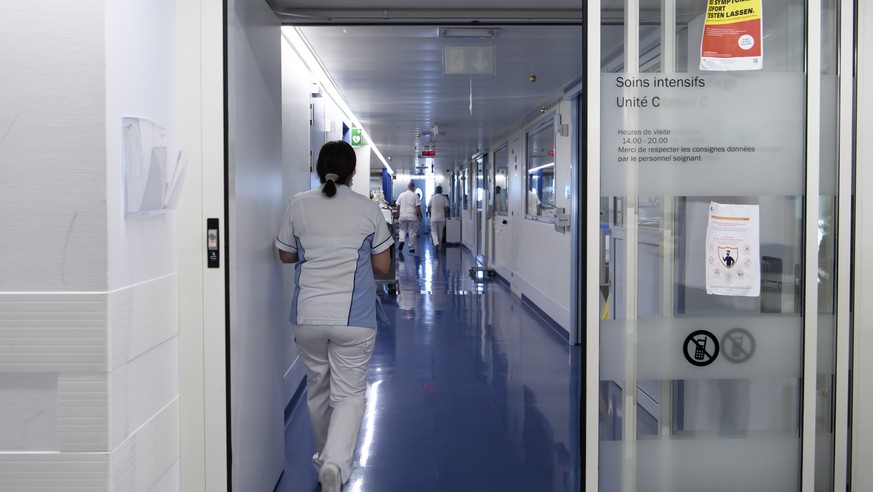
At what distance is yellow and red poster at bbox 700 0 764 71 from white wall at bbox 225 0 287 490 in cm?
176

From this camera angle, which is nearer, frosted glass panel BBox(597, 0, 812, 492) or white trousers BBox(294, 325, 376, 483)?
frosted glass panel BBox(597, 0, 812, 492)

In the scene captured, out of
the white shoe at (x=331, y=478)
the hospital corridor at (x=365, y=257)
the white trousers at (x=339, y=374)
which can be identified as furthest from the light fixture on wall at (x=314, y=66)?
the white shoe at (x=331, y=478)

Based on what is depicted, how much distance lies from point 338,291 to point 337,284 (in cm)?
3

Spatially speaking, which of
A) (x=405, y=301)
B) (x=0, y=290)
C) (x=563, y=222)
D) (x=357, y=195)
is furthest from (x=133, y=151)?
(x=405, y=301)

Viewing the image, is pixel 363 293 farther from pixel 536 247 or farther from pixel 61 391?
pixel 536 247

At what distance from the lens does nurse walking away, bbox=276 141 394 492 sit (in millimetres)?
2936

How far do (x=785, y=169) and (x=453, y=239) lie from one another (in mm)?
18208

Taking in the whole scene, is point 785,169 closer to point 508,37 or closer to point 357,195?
point 357,195

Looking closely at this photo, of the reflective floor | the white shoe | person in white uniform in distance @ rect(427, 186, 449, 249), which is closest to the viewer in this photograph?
the white shoe

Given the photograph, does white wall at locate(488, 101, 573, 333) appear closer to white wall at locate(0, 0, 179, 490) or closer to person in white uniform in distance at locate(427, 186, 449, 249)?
person in white uniform in distance at locate(427, 186, 449, 249)

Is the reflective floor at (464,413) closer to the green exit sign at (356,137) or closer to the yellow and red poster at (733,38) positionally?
the yellow and red poster at (733,38)

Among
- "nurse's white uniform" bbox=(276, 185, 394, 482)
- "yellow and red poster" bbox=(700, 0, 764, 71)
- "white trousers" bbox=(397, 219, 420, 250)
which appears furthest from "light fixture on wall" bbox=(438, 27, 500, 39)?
"white trousers" bbox=(397, 219, 420, 250)

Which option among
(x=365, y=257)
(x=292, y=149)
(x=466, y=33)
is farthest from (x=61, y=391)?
(x=466, y=33)

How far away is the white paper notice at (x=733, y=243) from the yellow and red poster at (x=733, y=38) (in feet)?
1.68
